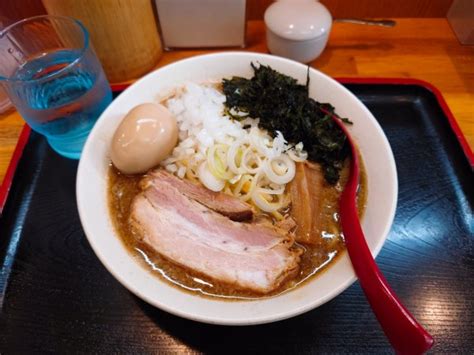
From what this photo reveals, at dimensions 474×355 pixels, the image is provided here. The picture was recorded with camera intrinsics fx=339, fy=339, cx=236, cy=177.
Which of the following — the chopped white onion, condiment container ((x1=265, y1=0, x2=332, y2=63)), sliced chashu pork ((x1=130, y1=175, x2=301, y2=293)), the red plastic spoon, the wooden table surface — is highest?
condiment container ((x1=265, y1=0, x2=332, y2=63))

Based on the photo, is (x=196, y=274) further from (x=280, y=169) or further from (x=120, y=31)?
(x=120, y=31)

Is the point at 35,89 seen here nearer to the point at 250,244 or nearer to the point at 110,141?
the point at 110,141

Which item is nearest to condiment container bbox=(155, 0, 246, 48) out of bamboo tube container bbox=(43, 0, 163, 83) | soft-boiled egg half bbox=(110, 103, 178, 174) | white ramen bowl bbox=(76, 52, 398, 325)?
bamboo tube container bbox=(43, 0, 163, 83)

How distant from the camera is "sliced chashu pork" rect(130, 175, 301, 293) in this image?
1034 mm

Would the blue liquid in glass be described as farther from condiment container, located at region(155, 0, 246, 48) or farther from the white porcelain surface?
the white porcelain surface

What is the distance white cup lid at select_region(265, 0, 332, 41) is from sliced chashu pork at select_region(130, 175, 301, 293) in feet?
3.06

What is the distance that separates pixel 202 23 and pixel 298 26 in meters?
0.48

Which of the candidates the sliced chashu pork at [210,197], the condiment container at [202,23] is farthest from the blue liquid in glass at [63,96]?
the condiment container at [202,23]

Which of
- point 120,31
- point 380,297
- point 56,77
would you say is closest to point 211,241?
point 380,297

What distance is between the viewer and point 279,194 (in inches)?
47.6

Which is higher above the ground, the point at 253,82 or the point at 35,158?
the point at 253,82

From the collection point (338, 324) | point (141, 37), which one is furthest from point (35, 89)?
point (338, 324)

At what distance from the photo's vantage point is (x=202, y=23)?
5.57ft

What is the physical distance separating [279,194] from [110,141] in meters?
0.66
